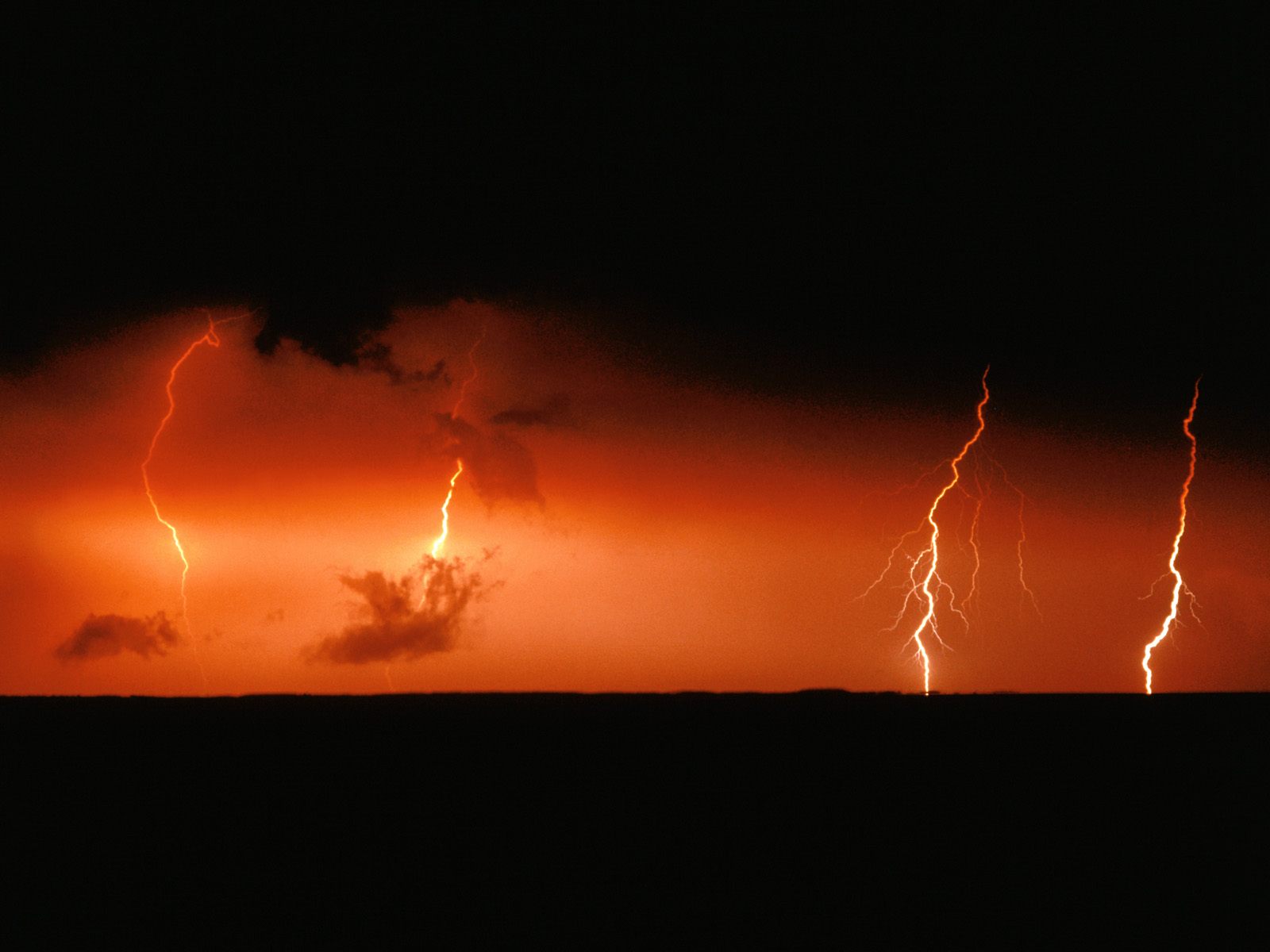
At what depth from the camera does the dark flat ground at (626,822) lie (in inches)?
42.4

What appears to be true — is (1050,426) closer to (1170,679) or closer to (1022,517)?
(1022,517)

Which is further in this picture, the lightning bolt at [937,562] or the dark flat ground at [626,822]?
the lightning bolt at [937,562]

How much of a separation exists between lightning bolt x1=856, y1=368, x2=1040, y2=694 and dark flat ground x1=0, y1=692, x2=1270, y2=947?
10.0ft

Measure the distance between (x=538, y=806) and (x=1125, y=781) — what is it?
1.05 metres

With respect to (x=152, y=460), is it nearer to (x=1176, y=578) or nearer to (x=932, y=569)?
(x=932, y=569)

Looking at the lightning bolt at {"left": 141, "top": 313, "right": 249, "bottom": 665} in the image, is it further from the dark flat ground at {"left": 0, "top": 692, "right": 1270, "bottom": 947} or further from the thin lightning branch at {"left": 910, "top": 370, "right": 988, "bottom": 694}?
the thin lightning branch at {"left": 910, "top": 370, "right": 988, "bottom": 694}

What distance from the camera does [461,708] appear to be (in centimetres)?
159

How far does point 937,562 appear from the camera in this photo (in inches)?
181

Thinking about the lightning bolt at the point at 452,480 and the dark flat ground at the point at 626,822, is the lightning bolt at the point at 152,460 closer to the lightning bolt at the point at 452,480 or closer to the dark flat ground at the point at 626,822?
the lightning bolt at the point at 452,480

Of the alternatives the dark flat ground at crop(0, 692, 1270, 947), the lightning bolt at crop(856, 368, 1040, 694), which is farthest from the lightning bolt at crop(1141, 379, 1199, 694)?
the dark flat ground at crop(0, 692, 1270, 947)

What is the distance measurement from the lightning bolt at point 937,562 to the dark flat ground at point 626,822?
306cm

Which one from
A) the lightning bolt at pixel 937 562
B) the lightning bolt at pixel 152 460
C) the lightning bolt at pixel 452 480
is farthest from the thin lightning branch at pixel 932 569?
the lightning bolt at pixel 152 460

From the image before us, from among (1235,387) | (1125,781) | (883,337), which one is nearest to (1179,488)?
(1235,387)

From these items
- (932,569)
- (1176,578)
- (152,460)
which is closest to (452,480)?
(152,460)
